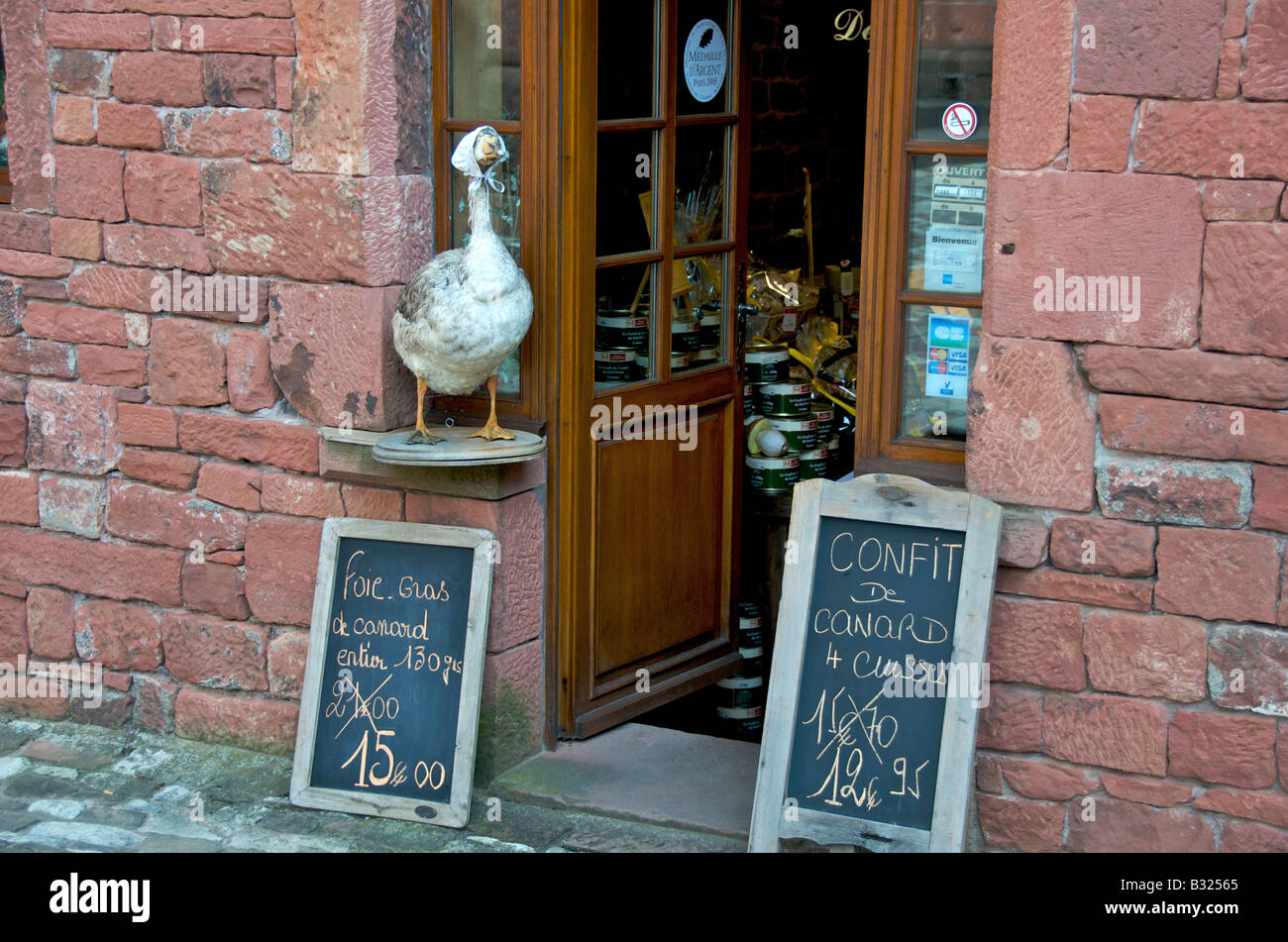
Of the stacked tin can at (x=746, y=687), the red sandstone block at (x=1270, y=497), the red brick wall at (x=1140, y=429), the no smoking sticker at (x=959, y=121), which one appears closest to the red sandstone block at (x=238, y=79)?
the no smoking sticker at (x=959, y=121)

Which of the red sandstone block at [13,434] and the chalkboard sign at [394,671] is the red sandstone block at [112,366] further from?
the chalkboard sign at [394,671]

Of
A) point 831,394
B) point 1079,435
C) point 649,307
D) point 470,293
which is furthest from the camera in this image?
point 831,394

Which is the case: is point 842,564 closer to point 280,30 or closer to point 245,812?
point 245,812

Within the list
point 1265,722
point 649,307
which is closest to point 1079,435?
point 1265,722

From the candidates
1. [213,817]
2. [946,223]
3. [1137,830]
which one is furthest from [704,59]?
[213,817]

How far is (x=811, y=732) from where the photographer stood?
3.82 meters

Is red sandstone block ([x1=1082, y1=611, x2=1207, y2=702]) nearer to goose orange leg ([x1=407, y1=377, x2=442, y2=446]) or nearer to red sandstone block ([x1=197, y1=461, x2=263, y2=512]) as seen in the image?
goose orange leg ([x1=407, y1=377, x2=442, y2=446])

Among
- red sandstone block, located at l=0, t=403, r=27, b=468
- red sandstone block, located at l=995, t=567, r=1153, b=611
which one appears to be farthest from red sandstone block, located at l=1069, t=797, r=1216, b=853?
red sandstone block, located at l=0, t=403, r=27, b=468

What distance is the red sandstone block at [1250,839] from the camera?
3566mm

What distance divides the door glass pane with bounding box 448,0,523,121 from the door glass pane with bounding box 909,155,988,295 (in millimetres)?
1260

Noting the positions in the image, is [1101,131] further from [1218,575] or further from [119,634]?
[119,634]

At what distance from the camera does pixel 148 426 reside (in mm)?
4719

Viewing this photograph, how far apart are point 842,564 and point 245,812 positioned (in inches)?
75.5

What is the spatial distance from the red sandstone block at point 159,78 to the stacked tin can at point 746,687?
2635mm
